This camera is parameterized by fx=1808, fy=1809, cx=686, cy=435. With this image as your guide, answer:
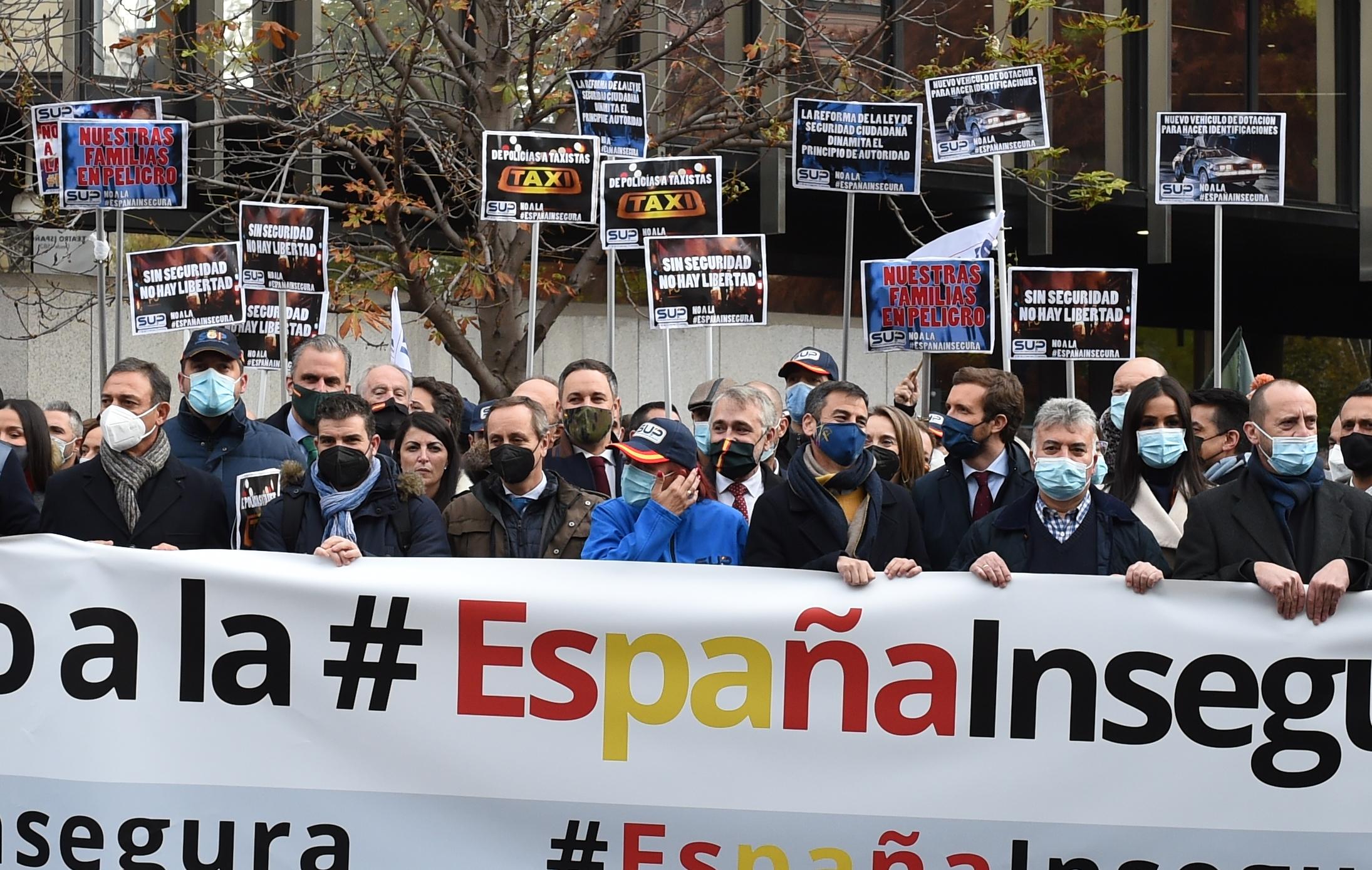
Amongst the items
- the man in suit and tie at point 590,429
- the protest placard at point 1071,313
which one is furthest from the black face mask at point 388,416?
the protest placard at point 1071,313

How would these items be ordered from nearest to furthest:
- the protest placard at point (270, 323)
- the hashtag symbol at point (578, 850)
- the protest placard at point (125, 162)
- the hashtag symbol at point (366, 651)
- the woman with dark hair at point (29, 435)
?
the hashtag symbol at point (578, 850)
the hashtag symbol at point (366, 651)
the woman with dark hair at point (29, 435)
the protest placard at point (125, 162)
the protest placard at point (270, 323)

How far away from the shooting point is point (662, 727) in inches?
209

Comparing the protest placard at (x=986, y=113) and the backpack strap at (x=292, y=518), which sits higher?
the protest placard at (x=986, y=113)

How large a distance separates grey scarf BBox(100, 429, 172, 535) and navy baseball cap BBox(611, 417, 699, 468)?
1.63m

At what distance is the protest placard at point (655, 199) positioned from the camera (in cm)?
949

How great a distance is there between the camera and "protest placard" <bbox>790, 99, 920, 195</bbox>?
9.45 m

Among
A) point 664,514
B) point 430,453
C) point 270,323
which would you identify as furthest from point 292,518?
point 270,323

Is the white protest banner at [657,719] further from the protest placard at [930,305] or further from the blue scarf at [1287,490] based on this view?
the protest placard at [930,305]

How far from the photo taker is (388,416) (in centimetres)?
739

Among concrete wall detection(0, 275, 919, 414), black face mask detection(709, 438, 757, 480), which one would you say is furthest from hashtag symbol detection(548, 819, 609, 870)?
concrete wall detection(0, 275, 919, 414)

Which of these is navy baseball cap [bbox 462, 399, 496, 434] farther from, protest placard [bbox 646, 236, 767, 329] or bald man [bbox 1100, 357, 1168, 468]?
bald man [bbox 1100, 357, 1168, 468]

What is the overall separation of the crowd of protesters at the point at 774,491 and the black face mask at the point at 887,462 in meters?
0.47

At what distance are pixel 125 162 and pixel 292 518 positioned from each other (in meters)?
3.83

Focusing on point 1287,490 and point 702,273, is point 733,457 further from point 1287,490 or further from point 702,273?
point 702,273
